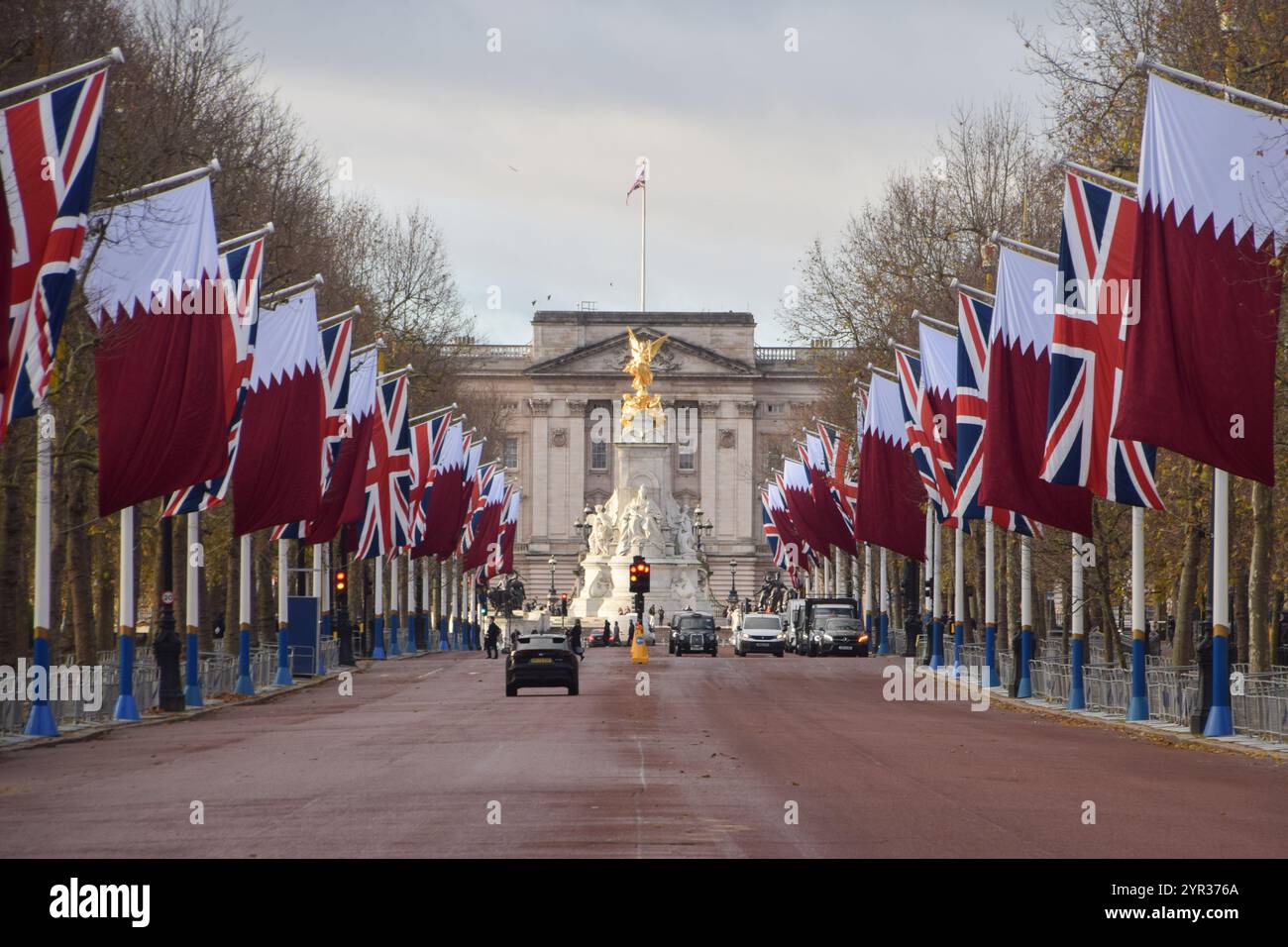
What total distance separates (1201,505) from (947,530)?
36939mm

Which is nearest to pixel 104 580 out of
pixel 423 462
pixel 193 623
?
pixel 423 462

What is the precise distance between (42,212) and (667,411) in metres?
151

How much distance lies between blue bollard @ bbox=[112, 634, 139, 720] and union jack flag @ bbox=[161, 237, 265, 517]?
7.82 feet

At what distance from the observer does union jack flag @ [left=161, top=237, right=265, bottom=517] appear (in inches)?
1304

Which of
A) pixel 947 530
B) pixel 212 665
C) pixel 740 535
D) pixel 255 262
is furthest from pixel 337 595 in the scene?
pixel 740 535

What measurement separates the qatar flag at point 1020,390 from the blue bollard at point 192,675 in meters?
15.8

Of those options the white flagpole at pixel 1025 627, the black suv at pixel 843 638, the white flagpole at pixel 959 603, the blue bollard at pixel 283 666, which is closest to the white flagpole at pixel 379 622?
the black suv at pixel 843 638

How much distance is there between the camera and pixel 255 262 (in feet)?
118

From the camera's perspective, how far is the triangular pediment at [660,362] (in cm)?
17338

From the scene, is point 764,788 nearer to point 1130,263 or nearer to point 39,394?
point 39,394

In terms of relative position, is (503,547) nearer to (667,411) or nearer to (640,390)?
(640,390)

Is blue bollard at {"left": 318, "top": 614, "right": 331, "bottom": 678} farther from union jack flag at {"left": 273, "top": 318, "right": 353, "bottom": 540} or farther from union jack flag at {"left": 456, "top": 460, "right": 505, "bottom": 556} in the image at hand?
union jack flag at {"left": 456, "top": 460, "right": 505, "bottom": 556}

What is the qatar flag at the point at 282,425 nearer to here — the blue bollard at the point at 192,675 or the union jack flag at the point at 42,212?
the blue bollard at the point at 192,675

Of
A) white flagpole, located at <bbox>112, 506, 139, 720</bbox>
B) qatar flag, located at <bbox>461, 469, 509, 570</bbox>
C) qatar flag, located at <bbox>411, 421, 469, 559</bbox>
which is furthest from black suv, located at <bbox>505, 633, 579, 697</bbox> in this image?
qatar flag, located at <bbox>461, 469, 509, 570</bbox>
